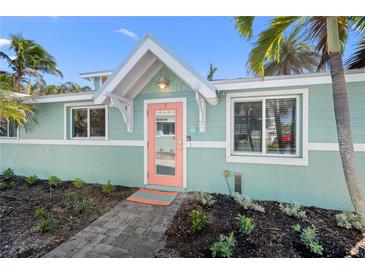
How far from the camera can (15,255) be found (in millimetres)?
2531

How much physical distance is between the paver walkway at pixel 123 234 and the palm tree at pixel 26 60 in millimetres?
Answer: 7431

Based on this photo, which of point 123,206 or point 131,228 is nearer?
point 131,228

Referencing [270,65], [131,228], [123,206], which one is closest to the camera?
[131,228]

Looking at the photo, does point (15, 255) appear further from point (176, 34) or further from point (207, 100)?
point (176, 34)

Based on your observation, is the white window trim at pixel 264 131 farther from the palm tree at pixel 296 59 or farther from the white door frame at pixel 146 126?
the palm tree at pixel 296 59

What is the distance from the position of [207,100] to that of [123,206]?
9.99 feet

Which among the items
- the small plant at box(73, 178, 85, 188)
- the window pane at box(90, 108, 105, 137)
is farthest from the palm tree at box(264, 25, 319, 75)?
the small plant at box(73, 178, 85, 188)

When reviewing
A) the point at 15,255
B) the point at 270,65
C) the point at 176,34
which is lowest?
the point at 15,255

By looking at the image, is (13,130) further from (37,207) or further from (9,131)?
(37,207)

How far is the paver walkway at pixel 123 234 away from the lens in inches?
102

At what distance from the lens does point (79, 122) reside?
580cm

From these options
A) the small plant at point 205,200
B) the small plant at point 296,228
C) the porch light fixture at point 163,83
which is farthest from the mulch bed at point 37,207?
the small plant at point 296,228
